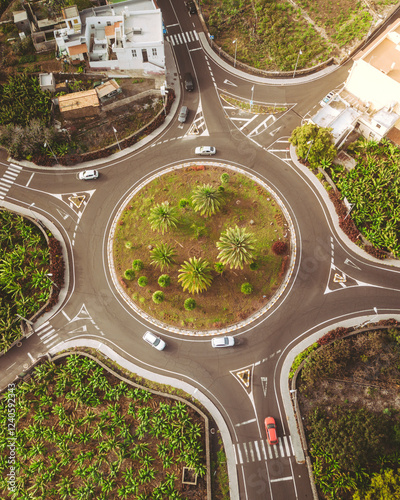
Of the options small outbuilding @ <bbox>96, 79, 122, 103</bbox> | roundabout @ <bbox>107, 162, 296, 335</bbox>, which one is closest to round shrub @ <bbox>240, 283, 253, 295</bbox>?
roundabout @ <bbox>107, 162, 296, 335</bbox>

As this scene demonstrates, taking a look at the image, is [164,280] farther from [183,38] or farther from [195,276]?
[183,38]

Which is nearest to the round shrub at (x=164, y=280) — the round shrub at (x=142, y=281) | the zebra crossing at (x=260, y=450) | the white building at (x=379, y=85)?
the round shrub at (x=142, y=281)

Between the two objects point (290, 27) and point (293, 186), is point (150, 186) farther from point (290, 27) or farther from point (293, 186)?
point (290, 27)

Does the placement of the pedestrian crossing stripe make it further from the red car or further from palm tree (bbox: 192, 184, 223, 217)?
the red car

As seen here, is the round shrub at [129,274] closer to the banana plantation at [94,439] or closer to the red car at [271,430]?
the banana plantation at [94,439]

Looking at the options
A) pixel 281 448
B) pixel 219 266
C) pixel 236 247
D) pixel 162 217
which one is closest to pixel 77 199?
pixel 162 217

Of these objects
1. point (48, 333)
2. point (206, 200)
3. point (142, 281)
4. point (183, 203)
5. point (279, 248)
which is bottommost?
point (48, 333)

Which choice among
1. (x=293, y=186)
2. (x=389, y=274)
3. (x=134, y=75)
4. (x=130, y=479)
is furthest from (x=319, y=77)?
(x=130, y=479)
